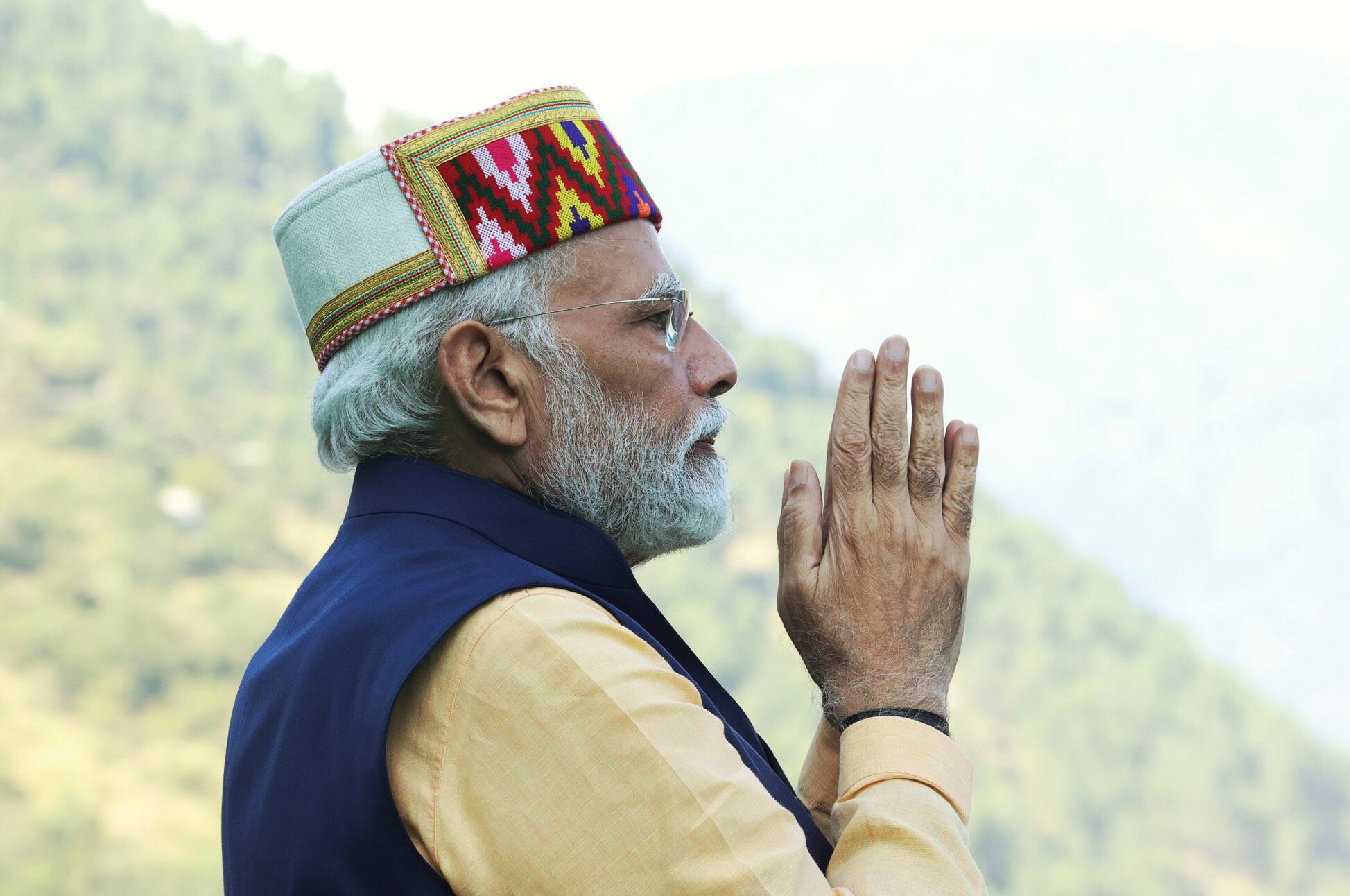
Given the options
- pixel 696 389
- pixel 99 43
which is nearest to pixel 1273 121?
pixel 99 43

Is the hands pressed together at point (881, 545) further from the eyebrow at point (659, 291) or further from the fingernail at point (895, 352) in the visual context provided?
the eyebrow at point (659, 291)

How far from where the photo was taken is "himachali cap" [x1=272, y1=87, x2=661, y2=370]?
65.6 inches

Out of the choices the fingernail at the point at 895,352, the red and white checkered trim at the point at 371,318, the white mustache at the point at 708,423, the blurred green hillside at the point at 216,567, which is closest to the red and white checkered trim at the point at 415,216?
the red and white checkered trim at the point at 371,318

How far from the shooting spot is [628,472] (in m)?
1.73

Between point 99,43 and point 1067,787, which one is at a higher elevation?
point 99,43

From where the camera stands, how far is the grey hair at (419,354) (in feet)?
5.39

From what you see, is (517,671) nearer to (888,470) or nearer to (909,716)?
(909,716)

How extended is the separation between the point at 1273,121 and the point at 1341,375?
1616 cm

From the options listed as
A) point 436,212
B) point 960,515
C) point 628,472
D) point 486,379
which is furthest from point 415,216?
point 960,515

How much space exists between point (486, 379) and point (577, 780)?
0.61 m

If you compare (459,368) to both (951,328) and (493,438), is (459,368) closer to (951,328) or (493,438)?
(493,438)

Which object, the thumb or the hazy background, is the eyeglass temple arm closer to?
the thumb

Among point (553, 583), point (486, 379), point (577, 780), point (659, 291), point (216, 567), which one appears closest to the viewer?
point (577, 780)

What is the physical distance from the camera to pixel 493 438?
1649 mm
